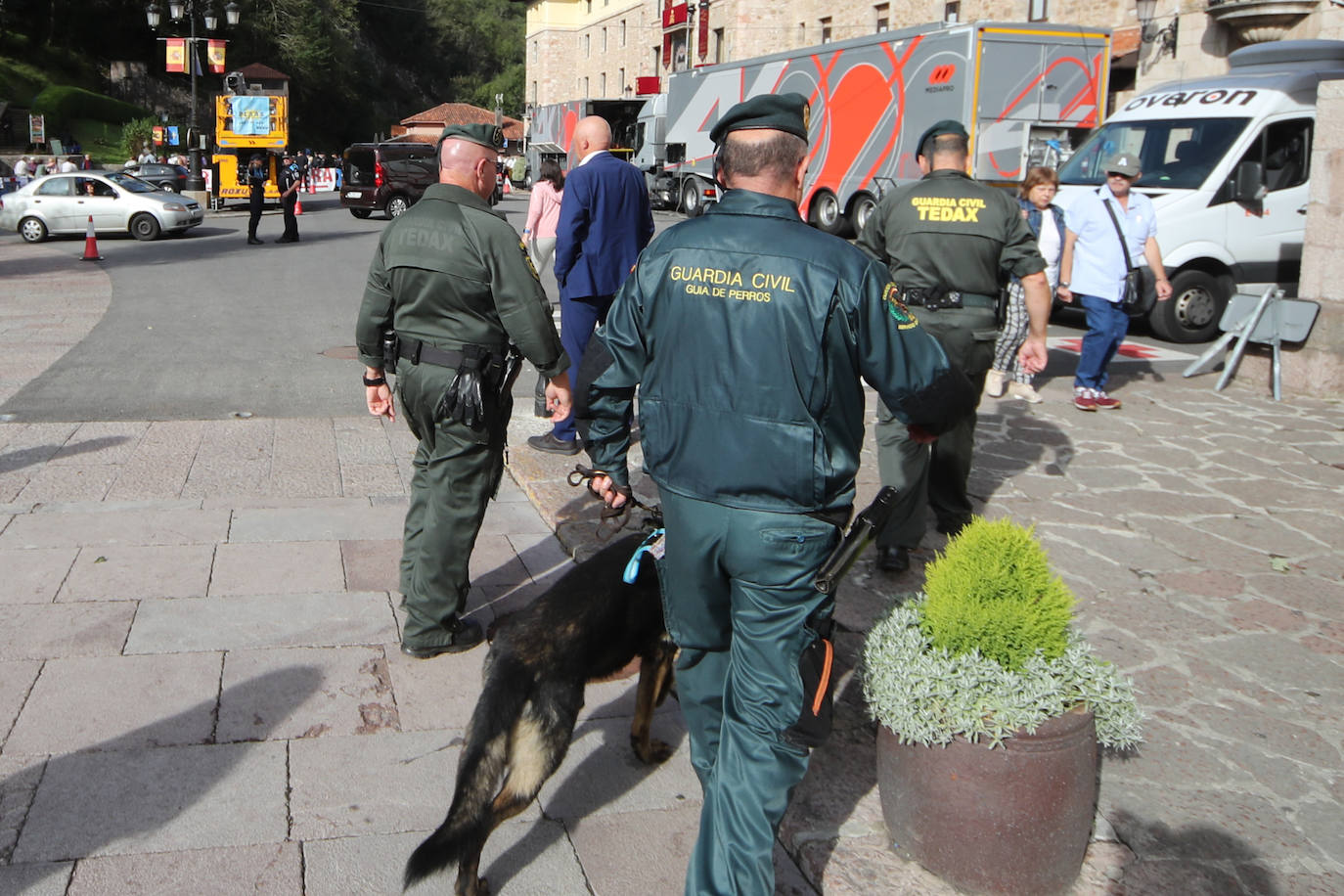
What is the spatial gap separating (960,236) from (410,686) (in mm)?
2950

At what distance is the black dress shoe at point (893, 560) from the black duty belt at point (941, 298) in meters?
1.08

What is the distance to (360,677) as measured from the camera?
13.7ft

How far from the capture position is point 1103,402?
28.8 feet

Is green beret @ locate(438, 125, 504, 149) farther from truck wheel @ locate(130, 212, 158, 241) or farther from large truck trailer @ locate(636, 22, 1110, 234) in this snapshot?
truck wheel @ locate(130, 212, 158, 241)

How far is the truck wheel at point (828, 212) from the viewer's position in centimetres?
2303

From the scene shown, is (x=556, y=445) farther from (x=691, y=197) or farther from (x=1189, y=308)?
(x=691, y=197)

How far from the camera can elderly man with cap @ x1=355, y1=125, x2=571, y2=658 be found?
403 centimetres

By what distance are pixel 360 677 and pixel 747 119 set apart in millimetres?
2521

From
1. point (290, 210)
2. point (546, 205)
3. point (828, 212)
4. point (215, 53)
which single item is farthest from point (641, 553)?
point (215, 53)

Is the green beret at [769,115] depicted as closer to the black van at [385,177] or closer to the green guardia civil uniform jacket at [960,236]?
the green guardia civil uniform jacket at [960,236]

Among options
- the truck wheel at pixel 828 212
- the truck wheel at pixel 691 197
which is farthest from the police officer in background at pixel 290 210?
the truck wheel at pixel 828 212

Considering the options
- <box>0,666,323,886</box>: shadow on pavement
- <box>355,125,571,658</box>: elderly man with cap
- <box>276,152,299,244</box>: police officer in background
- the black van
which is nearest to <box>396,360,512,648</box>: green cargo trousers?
<box>355,125,571,658</box>: elderly man with cap

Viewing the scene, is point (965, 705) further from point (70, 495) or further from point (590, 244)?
point (70, 495)

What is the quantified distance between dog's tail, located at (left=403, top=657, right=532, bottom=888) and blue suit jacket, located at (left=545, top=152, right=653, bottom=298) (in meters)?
3.93
